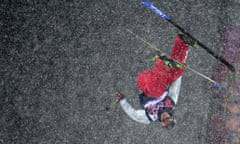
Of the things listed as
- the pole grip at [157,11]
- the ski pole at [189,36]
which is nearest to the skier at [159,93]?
the ski pole at [189,36]

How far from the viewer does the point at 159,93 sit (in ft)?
10.4

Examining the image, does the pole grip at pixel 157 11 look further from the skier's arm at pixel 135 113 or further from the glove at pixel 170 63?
the skier's arm at pixel 135 113

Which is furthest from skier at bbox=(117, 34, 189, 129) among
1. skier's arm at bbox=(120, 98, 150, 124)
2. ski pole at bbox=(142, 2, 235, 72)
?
ski pole at bbox=(142, 2, 235, 72)

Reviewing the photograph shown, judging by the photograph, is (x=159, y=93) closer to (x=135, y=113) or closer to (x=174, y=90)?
(x=174, y=90)

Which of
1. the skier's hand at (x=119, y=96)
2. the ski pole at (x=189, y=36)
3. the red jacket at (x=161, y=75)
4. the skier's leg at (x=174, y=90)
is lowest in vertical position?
the skier's hand at (x=119, y=96)

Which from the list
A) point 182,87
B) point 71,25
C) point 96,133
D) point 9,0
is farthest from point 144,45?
point 9,0

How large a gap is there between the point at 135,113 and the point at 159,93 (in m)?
0.34

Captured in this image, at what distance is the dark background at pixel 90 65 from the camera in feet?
10.4

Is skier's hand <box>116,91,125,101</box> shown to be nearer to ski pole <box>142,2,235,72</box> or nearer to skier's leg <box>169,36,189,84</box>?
skier's leg <box>169,36,189,84</box>

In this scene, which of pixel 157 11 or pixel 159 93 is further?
pixel 157 11

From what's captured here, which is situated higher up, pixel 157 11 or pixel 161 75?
pixel 157 11

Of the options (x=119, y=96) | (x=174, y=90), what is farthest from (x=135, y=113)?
(x=174, y=90)

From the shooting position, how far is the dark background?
3158 millimetres

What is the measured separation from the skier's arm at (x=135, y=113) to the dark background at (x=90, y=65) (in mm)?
56
